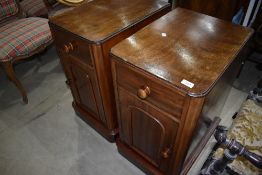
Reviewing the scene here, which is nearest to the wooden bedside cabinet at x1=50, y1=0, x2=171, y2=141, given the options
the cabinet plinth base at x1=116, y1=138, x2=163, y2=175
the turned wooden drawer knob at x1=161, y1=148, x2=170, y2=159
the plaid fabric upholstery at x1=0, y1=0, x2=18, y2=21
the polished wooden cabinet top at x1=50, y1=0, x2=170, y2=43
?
the polished wooden cabinet top at x1=50, y1=0, x2=170, y2=43

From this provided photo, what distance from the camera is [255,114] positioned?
94cm

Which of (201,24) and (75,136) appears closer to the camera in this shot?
(201,24)

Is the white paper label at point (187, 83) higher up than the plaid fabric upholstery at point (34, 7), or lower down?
higher up

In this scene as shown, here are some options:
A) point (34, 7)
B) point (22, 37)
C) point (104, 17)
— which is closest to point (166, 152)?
point (104, 17)

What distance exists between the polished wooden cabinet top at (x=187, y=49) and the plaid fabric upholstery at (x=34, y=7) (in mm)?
1478

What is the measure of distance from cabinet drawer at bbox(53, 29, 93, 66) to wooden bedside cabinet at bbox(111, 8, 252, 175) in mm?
186

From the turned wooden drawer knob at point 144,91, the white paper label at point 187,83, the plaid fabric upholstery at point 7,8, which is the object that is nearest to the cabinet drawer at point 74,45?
the turned wooden drawer knob at point 144,91

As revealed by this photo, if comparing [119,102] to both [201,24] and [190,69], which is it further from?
[201,24]

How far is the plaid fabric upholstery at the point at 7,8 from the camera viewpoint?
1673 millimetres

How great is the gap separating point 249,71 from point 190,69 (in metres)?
1.41

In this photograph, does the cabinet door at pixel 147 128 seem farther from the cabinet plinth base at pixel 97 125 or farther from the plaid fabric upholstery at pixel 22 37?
the plaid fabric upholstery at pixel 22 37

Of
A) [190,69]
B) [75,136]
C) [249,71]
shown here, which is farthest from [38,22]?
[249,71]

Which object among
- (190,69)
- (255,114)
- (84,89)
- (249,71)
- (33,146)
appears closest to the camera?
(190,69)

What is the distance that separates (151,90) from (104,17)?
0.51 m
